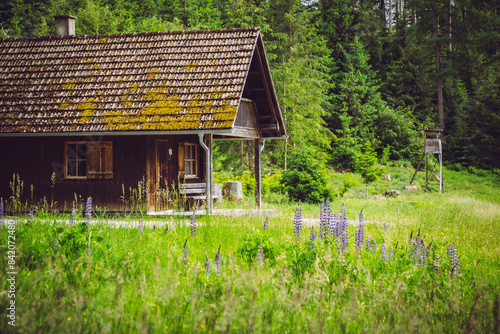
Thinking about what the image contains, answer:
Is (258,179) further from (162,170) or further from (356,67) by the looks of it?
(356,67)

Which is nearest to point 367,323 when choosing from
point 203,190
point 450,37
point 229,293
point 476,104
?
point 229,293

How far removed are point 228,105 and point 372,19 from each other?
34.5 m

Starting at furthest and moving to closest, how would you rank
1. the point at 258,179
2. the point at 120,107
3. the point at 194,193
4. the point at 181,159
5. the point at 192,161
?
the point at 192,161 → the point at 258,179 → the point at 181,159 → the point at 194,193 → the point at 120,107

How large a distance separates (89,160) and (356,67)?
98.1ft

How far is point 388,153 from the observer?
3441 centimetres

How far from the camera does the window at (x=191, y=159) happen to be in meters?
16.5

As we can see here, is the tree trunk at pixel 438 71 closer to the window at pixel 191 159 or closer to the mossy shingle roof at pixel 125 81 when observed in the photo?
the window at pixel 191 159

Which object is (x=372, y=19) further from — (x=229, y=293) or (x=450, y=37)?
(x=229, y=293)

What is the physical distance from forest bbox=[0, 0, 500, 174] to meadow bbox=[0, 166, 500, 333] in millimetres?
21122

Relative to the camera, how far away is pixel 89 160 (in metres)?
15.2

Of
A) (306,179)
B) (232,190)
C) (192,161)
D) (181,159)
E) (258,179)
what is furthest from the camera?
(232,190)

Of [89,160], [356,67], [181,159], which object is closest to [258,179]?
[181,159]

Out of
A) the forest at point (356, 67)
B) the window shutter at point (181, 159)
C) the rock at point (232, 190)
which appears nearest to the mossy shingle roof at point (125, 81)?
the window shutter at point (181, 159)

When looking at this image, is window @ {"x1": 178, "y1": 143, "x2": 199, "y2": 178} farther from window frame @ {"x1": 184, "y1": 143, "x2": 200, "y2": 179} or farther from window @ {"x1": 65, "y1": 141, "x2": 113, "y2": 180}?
window @ {"x1": 65, "y1": 141, "x2": 113, "y2": 180}
